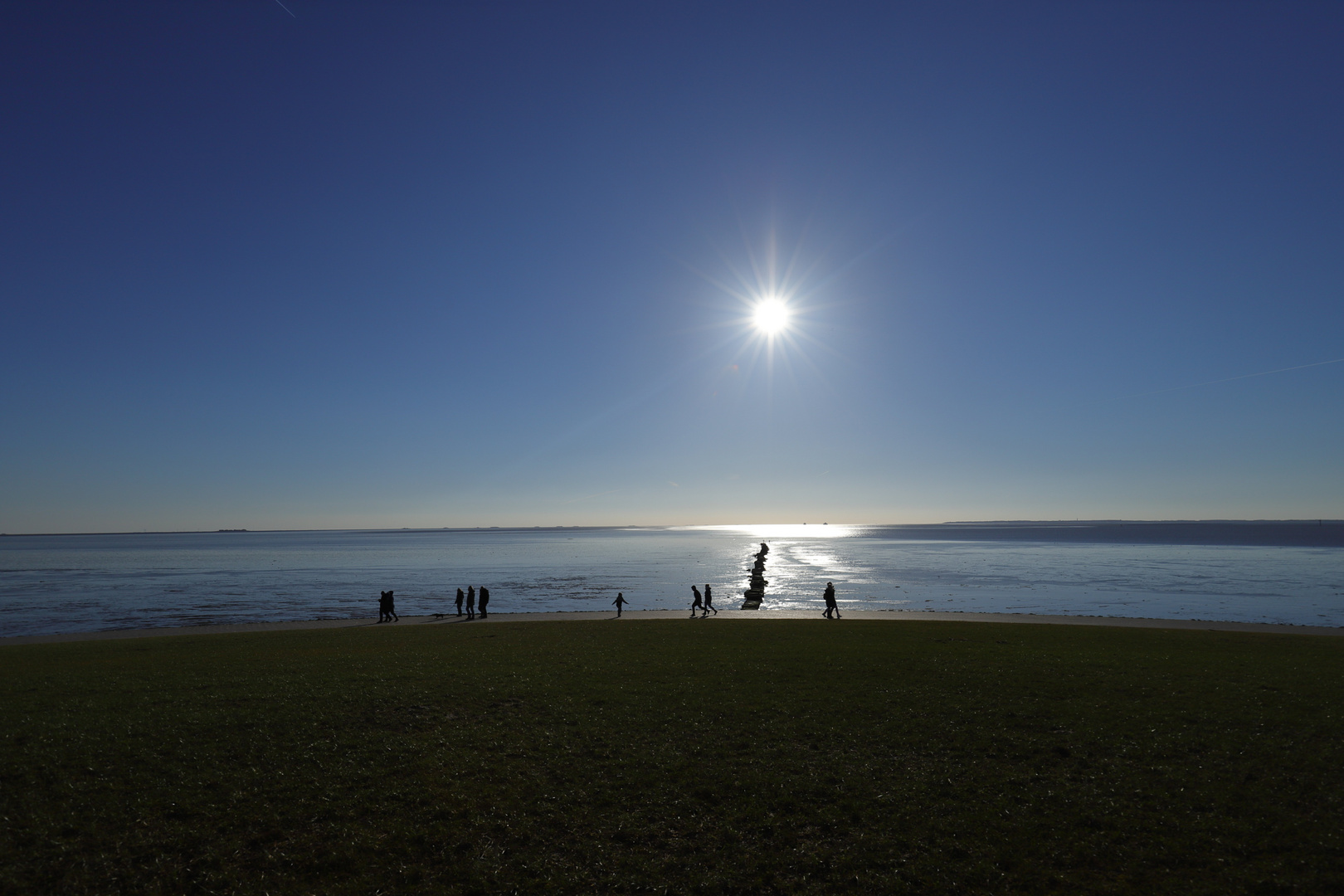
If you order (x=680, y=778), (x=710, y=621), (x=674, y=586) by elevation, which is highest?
(x=680, y=778)

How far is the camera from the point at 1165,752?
11773 millimetres

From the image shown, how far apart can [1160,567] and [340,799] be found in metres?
105

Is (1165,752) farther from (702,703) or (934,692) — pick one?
(702,703)

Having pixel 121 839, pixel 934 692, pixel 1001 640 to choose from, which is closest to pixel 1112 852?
pixel 934 692

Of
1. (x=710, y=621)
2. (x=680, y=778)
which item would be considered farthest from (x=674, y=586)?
(x=680, y=778)

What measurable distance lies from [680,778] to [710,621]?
73.7 feet

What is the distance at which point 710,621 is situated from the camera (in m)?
33.1

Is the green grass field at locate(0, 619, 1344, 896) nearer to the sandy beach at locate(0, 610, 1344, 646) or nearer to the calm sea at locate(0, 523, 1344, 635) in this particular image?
the sandy beach at locate(0, 610, 1344, 646)

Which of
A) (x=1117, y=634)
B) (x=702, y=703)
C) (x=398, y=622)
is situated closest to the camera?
(x=702, y=703)

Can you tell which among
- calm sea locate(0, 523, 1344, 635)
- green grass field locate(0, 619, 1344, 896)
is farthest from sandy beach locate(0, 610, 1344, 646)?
green grass field locate(0, 619, 1344, 896)

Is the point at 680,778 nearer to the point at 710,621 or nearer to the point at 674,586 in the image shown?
the point at 710,621

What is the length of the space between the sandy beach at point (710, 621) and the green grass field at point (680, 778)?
13285 mm

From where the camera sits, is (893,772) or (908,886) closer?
(908,886)

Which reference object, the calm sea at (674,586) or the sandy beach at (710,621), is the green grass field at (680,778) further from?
the calm sea at (674,586)
